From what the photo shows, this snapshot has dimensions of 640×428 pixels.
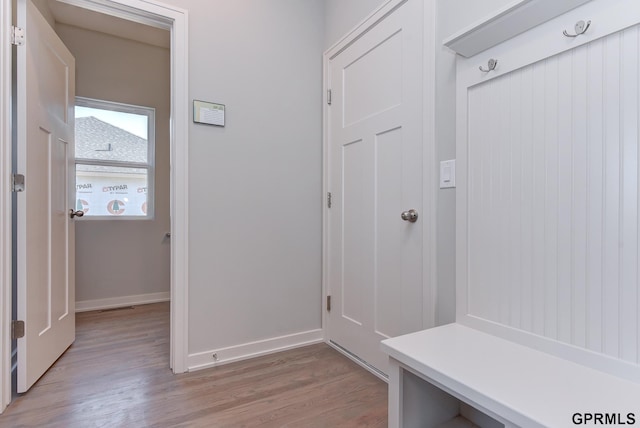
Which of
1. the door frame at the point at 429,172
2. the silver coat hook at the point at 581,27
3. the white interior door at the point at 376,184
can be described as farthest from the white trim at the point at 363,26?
the silver coat hook at the point at 581,27

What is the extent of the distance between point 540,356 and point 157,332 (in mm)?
2513

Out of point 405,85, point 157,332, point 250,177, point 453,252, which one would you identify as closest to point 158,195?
point 157,332

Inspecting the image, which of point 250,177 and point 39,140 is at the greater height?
point 39,140

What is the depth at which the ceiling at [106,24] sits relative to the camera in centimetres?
283

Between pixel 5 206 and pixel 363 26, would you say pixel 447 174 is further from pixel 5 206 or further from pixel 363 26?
pixel 5 206

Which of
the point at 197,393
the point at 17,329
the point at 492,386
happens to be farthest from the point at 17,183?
the point at 492,386

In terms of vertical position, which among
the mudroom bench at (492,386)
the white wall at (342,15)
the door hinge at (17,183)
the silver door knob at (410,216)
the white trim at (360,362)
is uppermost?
the white wall at (342,15)

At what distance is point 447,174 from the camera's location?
1421 mm

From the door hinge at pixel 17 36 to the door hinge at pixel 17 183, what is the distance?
65 centimetres

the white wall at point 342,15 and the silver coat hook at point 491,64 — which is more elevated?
the white wall at point 342,15

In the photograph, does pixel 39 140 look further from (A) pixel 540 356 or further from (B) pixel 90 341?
(A) pixel 540 356

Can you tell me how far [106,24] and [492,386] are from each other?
3.93 m

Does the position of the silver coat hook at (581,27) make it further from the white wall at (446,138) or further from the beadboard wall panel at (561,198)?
the white wall at (446,138)

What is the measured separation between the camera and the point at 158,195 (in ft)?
11.5
